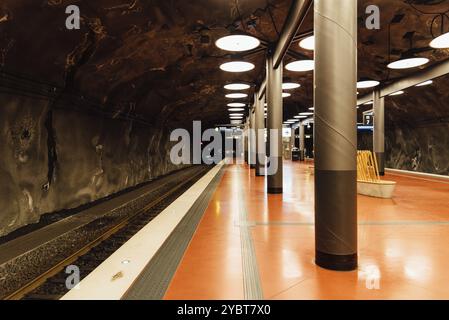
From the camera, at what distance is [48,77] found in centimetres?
720

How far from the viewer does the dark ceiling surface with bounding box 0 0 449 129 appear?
19.9 feet

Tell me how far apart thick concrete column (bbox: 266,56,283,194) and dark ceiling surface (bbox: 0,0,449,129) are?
1124 mm

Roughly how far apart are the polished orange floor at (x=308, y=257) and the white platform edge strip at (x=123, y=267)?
42 centimetres

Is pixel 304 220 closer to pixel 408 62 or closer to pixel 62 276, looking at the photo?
pixel 62 276

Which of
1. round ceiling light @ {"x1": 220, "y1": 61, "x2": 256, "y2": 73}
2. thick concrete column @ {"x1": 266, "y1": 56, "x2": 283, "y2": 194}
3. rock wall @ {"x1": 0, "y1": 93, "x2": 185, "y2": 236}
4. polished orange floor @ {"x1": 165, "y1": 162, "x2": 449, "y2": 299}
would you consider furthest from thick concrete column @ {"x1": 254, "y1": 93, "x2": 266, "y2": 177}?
polished orange floor @ {"x1": 165, "y1": 162, "x2": 449, "y2": 299}

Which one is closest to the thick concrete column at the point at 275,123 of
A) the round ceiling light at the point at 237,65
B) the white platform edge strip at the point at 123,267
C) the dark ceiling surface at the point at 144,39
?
the round ceiling light at the point at 237,65

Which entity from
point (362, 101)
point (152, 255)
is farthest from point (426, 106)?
point (152, 255)

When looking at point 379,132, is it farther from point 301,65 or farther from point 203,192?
point 203,192

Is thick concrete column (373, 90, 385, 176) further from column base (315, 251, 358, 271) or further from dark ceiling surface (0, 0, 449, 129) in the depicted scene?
column base (315, 251, 358, 271)

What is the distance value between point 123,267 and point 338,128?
264 centimetres

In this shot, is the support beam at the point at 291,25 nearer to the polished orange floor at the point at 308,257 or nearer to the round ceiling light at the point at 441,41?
the round ceiling light at the point at 441,41

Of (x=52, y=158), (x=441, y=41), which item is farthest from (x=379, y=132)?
(x=52, y=158)
